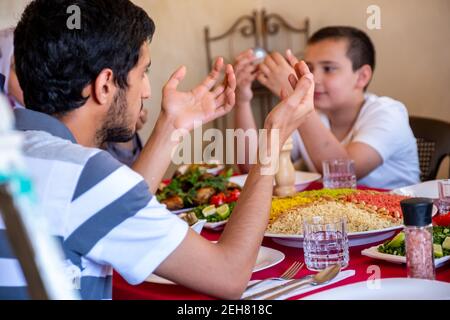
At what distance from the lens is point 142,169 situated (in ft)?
4.26

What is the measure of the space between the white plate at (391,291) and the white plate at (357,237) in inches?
9.7

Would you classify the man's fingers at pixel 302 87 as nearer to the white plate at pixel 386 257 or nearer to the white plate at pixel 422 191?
the white plate at pixel 386 257

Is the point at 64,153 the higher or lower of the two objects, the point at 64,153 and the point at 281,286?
the higher

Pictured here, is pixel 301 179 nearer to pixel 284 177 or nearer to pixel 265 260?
pixel 284 177

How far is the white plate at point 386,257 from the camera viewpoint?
101 cm

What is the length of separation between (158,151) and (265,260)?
1.05 ft

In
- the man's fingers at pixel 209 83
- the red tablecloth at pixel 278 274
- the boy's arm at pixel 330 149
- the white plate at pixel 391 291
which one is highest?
the man's fingers at pixel 209 83

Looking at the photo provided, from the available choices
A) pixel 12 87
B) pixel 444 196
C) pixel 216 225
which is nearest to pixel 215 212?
pixel 216 225

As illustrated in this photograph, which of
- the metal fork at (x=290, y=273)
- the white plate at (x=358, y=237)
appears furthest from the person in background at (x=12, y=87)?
the metal fork at (x=290, y=273)

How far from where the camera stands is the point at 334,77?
2322mm

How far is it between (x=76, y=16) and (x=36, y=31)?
0.08m
